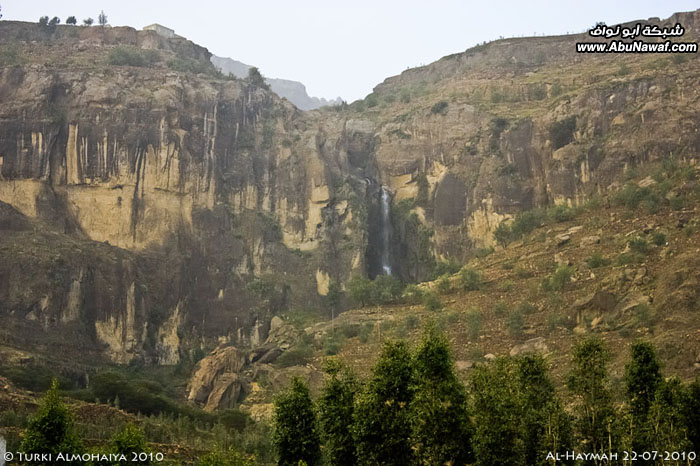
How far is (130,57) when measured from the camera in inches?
2539

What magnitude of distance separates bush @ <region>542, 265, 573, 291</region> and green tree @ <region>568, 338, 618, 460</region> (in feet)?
53.9

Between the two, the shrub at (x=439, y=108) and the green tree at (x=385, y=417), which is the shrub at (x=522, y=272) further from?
the green tree at (x=385, y=417)

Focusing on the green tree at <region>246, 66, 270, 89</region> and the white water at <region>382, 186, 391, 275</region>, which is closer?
the white water at <region>382, 186, 391, 275</region>

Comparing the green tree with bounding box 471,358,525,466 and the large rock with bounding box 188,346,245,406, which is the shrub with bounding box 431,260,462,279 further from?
the green tree with bounding box 471,358,525,466

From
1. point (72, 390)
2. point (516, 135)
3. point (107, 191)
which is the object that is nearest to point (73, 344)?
point (72, 390)

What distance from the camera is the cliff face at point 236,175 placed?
5112 cm

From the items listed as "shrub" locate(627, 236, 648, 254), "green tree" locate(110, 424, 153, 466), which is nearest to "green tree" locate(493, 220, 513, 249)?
"shrub" locate(627, 236, 648, 254)

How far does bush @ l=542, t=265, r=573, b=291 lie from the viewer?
134 feet

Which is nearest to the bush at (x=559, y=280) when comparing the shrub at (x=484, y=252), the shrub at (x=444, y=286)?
the shrub at (x=444, y=286)

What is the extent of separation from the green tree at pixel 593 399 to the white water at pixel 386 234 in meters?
37.2

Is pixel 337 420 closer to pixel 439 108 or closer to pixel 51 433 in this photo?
pixel 51 433

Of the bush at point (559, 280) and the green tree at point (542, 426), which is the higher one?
the bush at point (559, 280)

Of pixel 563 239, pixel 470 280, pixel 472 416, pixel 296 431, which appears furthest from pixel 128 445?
pixel 563 239

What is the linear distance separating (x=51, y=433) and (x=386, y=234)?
42869 millimetres
